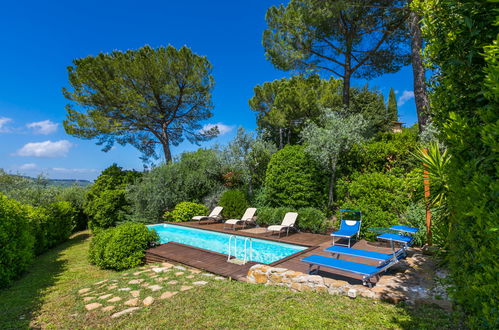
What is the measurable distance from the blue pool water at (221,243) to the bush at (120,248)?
2792 mm

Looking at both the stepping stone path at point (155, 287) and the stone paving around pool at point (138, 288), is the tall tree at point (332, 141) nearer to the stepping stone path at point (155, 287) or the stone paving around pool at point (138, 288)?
the stone paving around pool at point (138, 288)

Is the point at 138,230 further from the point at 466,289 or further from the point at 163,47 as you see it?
the point at 163,47

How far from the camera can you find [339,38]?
43.4 feet

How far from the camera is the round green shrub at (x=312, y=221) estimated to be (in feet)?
31.4

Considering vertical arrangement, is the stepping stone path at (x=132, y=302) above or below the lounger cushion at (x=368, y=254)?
below

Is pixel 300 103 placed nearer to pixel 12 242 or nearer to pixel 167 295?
pixel 167 295

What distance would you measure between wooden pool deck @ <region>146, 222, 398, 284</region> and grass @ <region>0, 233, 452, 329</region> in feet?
2.62

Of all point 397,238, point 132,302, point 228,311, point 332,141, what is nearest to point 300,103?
point 332,141

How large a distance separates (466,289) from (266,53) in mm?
15303

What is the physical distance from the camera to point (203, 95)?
18.6 m

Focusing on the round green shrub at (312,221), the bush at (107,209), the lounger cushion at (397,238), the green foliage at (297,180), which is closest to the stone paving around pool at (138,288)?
the lounger cushion at (397,238)

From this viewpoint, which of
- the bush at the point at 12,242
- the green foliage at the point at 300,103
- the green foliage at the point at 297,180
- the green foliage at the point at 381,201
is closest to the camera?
the bush at the point at 12,242

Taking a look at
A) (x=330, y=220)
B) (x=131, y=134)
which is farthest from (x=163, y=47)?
(x=330, y=220)

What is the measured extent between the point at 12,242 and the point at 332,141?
1049cm
